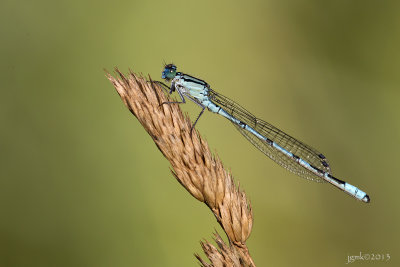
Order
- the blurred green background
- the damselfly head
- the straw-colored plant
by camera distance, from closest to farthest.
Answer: the straw-colored plant, the blurred green background, the damselfly head

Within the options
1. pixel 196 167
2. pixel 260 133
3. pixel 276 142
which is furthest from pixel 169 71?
pixel 196 167

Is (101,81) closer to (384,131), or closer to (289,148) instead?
(289,148)

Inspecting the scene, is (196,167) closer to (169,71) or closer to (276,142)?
(169,71)

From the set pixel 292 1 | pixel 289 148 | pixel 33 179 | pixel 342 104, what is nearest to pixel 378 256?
pixel 289 148

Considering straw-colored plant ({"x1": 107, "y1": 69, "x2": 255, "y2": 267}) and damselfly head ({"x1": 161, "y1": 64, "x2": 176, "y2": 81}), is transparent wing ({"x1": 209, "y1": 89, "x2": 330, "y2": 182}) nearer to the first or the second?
damselfly head ({"x1": 161, "y1": 64, "x2": 176, "y2": 81})

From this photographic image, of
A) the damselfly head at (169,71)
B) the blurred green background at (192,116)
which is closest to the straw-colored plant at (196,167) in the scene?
the damselfly head at (169,71)

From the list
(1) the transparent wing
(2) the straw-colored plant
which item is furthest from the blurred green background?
(2) the straw-colored plant
